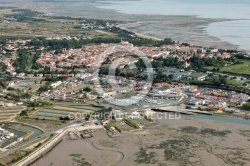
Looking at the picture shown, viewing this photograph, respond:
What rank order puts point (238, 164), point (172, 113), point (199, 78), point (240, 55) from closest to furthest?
point (238, 164)
point (172, 113)
point (199, 78)
point (240, 55)

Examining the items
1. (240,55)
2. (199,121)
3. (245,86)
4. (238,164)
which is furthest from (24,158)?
(240,55)

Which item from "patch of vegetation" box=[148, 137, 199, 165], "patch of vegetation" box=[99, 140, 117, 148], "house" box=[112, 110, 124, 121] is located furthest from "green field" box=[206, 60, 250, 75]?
"patch of vegetation" box=[99, 140, 117, 148]

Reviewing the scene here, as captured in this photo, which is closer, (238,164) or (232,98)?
(238,164)

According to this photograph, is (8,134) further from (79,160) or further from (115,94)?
(115,94)

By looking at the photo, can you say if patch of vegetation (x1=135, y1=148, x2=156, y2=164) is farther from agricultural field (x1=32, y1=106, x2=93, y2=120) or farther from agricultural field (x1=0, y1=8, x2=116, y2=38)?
agricultural field (x1=0, y1=8, x2=116, y2=38)

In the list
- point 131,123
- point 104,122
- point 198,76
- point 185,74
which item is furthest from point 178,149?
point 185,74

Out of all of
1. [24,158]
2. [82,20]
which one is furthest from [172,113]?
[82,20]

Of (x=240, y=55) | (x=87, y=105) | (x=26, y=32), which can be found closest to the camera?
(x=87, y=105)

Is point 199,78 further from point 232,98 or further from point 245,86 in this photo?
point 232,98

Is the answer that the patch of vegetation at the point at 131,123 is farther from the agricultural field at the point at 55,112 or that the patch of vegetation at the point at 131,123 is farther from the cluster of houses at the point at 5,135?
the cluster of houses at the point at 5,135
